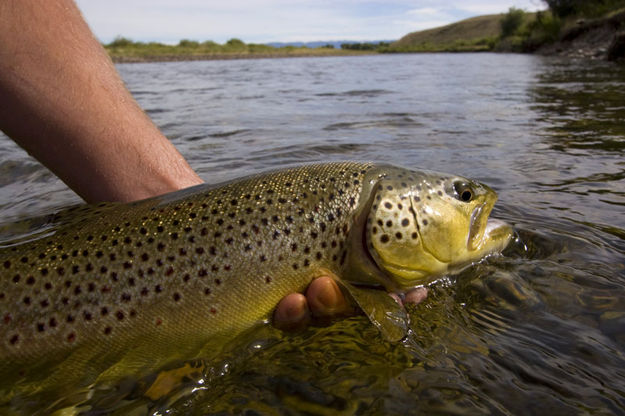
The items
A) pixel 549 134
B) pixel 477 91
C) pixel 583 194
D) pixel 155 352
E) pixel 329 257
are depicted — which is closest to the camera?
pixel 155 352

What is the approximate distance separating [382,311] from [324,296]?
0.98 ft

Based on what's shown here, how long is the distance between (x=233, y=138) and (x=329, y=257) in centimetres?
572

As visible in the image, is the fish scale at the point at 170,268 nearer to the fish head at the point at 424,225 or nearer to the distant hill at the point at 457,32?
the fish head at the point at 424,225

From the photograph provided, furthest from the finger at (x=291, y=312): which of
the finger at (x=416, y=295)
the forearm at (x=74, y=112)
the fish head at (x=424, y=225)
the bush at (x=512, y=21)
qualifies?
the bush at (x=512, y=21)

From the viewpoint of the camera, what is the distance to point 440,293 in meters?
2.75

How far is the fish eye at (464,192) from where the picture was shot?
258cm

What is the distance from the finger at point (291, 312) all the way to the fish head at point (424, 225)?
0.45 metres

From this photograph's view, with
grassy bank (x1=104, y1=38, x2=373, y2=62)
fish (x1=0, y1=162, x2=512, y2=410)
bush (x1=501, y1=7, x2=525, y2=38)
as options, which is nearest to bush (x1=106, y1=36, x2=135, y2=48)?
grassy bank (x1=104, y1=38, x2=373, y2=62)

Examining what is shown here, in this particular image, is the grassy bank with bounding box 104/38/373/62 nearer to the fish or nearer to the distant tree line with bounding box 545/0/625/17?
the distant tree line with bounding box 545/0/625/17

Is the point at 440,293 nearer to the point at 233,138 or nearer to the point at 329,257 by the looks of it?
the point at 329,257

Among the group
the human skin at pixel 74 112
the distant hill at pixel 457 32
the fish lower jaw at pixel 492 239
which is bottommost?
the fish lower jaw at pixel 492 239

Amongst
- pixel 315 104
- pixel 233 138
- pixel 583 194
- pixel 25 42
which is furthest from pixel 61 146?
pixel 315 104

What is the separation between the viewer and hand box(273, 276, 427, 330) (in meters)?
2.35

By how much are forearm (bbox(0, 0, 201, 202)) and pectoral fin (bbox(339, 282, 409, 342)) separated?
1698 mm
